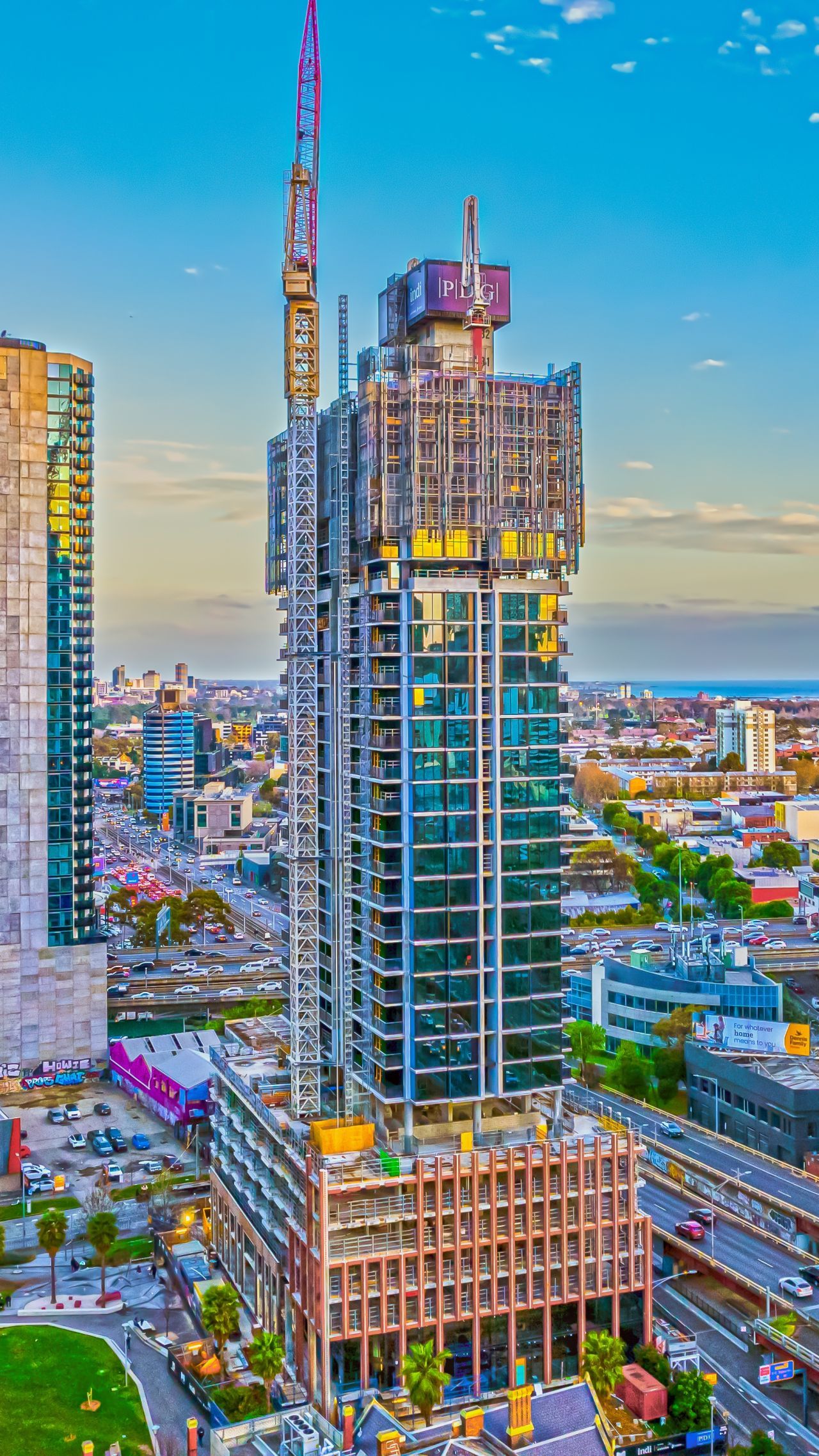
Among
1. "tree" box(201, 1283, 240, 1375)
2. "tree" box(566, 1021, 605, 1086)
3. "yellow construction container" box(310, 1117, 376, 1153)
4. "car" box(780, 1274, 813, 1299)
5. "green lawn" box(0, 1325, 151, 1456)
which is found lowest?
"green lawn" box(0, 1325, 151, 1456)

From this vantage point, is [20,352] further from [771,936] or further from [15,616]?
[771,936]

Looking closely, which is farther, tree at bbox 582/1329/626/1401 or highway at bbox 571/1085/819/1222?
highway at bbox 571/1085/819/1222

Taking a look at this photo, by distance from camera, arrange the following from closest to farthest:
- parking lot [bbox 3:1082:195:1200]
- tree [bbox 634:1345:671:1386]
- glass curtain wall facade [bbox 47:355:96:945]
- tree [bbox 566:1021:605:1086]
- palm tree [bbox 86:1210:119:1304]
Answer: tree [bbox 634:1345:671:1386], palm tree [bbox 86:1210:119:1304], parking lot [bbox 3:1082:195:1200], tree [bbox 566:1021:605:1086], glass curtain wall facade [bbox 47:355:96:945]

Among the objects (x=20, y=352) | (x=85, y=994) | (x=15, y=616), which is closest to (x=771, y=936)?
(x=85, y=994)

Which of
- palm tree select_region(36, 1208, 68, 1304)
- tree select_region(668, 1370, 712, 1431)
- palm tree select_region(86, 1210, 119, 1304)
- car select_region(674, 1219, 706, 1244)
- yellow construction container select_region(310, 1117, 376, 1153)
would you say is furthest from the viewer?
car select_region(674, 1219, 706, 1244)

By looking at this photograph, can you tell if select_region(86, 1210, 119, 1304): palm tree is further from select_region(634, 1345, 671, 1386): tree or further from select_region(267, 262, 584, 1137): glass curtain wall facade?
select_region(634, 1345, 671, 1386): tree

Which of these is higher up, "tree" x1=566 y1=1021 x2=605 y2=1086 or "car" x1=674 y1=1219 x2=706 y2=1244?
"tree" x1=566 y1=1021 x2=605 y2=1086

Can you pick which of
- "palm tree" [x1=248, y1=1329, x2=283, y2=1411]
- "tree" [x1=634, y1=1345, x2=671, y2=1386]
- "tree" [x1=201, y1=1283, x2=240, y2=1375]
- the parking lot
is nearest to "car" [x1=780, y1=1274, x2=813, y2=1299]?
"tree" [x1=634, y1=1345, x2=671, y2=1386]

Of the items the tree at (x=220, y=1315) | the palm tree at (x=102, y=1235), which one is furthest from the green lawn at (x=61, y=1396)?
the tree at (x=220, y=1315)
